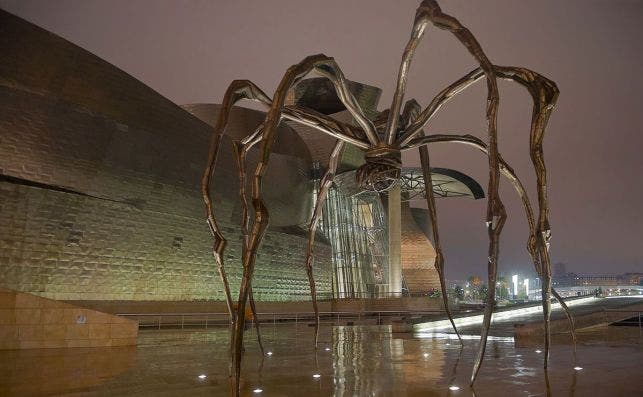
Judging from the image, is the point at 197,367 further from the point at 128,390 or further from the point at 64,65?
the point at 64,65

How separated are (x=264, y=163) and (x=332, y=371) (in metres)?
3.97

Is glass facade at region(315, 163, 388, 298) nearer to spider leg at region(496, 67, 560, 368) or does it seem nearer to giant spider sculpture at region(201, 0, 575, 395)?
giant spider sculpture at region(201, 0, 575, 395)

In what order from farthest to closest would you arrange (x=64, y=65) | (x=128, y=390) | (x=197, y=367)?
(x=64, y=65)
(x=197, y=367)
(x=128, y=390)

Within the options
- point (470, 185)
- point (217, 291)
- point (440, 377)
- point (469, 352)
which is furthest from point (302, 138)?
point (440, 377)

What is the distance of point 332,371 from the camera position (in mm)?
7285

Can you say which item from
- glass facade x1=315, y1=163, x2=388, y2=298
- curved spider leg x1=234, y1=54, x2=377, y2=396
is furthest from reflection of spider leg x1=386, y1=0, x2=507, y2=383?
glass facade x1=315, y1=163, x2=388, y2=298

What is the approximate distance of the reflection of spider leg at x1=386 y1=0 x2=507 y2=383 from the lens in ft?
15.0

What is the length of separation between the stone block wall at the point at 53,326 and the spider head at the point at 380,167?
27.4 feet

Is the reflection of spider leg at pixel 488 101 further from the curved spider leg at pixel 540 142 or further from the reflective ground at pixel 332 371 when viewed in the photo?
the reflective ground at pixel 332 371

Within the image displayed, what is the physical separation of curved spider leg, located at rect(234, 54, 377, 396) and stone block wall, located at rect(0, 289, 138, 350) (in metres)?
8.27

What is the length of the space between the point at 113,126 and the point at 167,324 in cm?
842

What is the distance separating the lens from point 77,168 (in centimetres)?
1894

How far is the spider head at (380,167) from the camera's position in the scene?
248 inches

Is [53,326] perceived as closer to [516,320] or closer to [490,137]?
[490,137]
